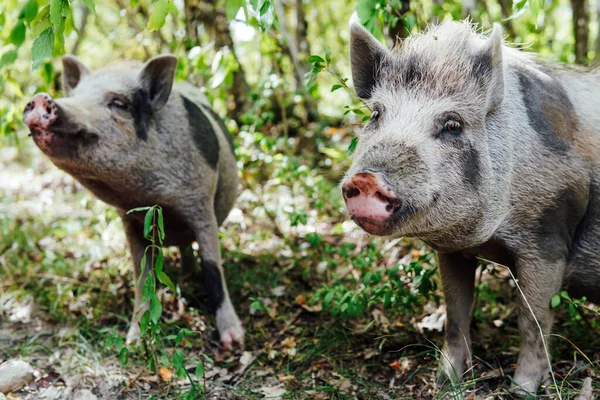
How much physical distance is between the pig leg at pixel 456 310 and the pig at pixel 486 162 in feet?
0.27

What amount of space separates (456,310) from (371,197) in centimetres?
139

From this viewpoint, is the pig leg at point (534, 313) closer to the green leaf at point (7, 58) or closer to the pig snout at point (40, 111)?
the pig snout at point (40, 111)

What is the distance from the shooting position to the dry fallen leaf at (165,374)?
3.92 meters

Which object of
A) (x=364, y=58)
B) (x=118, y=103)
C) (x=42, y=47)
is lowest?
(x=118, y=103)

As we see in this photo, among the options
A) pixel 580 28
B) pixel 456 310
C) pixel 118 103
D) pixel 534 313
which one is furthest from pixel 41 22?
pixel 580 28

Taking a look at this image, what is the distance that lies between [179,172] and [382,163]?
218 centimetres

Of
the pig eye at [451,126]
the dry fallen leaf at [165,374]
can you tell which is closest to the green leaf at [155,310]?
the dry fallen leaf at [165,374]

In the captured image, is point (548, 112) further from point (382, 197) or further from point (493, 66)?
point (382, 197)

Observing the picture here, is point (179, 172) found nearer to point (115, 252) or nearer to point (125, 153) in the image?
point (125, 153)

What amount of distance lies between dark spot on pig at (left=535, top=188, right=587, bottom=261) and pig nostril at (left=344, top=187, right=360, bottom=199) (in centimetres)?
111

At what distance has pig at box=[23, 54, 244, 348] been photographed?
13.8 ft

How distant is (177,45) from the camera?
6719 millimetres

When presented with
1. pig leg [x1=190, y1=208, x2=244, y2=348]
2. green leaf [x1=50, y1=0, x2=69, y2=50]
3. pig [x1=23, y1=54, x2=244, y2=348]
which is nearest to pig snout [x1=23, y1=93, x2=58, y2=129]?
pig [x1=23, y1=54, x2=244, y2=348]

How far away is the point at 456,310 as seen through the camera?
12.3 ft
